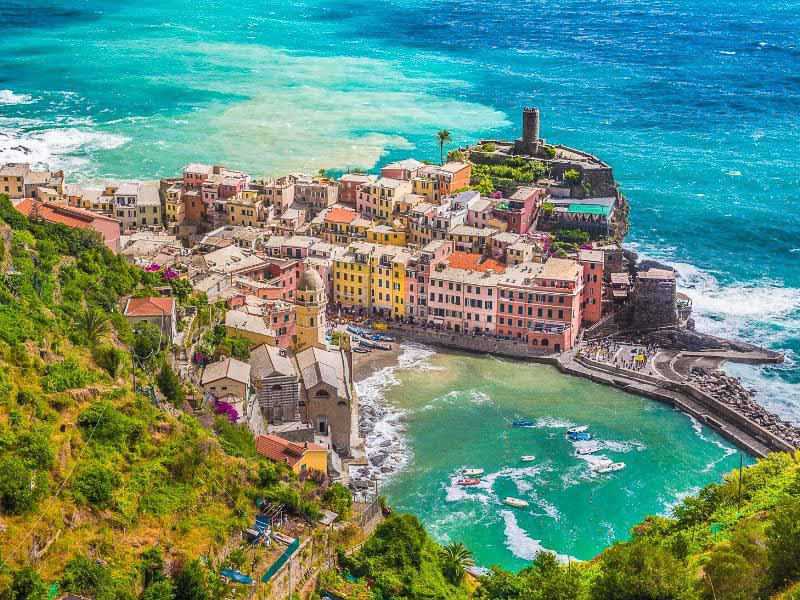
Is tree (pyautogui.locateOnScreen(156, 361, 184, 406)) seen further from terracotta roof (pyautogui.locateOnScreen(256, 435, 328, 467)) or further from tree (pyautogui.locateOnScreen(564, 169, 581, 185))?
tree (pyautogui.locateOnScreen(564, 169, 581, 185))

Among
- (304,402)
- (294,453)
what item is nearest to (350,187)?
(304,402)

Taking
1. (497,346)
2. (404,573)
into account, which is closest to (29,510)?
(404,573)

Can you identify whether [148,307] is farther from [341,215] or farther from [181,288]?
[341,215]

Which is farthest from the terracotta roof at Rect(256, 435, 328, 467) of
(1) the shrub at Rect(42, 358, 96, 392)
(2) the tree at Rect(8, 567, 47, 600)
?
(2) the tree at Rect(8, 567, 47, 600)

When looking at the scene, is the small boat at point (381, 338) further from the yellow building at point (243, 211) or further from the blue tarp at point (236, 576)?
the blue tarp at point (236, 576)

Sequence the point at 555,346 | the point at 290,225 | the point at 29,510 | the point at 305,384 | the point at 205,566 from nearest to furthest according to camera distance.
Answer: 1. the point at 29,510
2. the point at 205,566
3. the point at 305,384
4. the point at 555,346
5. the point at 290,225

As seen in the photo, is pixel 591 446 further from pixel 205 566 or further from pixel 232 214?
pixel 232 214
